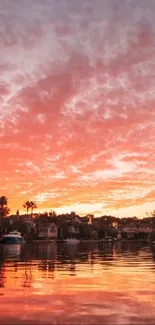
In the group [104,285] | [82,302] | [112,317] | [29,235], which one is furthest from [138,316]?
[29,235]

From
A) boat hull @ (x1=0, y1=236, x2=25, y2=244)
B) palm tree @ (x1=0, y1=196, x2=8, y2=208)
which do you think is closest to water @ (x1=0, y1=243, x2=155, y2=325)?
boat hull @ (x1=0, y1=236, x2=25, y2=244)

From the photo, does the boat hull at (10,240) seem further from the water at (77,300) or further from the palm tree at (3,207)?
the water at (77,300)

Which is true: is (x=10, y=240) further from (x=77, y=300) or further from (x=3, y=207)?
(x=77, y=300)

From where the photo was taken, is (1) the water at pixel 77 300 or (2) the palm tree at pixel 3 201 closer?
(1) the water at pixel 77 300

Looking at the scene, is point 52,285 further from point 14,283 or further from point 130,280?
point 130,280

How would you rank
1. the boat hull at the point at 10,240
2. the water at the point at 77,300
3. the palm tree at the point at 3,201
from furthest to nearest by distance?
the palm tree at the point at 3,201, the boat hull at the point at 10,240, the water at the point at 77,300

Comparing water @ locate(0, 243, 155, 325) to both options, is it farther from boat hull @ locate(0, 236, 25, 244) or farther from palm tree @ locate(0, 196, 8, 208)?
palm tree @ locate(0, 196, 8, 208)

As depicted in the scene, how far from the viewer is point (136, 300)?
18328mm

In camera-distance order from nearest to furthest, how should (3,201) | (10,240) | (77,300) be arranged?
(77,300) → (10,240) → (3,201)

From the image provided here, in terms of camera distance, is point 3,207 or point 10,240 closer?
point 10,240

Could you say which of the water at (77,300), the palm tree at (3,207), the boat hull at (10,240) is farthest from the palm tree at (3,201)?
the water at (77,300)

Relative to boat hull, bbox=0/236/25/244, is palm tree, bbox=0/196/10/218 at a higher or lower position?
higher

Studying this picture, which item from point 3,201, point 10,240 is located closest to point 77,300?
point 10,240

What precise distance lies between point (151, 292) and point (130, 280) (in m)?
5.38
